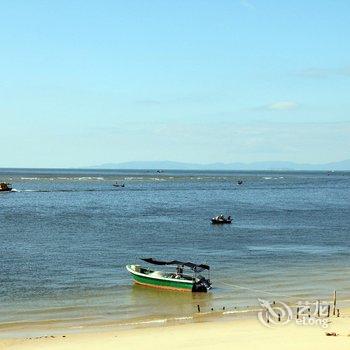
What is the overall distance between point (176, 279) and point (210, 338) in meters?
14.0

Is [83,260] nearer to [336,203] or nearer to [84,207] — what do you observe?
[84,207]

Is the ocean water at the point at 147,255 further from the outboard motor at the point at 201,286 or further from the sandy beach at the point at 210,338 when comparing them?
the sandy beach at the point at 210,338

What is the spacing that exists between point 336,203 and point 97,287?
99743 mm

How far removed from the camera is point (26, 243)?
2640 inches

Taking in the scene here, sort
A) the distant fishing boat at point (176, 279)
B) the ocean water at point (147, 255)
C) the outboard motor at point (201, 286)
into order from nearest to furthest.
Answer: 1. the ocean water at point (147, 255)
2. the outboard motor at point (201, 286)
3. the distant fishing boat at point (176, 279)

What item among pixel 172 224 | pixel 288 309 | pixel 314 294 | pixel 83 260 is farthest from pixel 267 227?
pixel 288 309

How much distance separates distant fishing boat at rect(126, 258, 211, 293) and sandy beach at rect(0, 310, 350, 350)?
958cm

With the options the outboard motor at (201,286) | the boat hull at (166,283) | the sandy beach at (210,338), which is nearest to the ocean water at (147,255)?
the boat hull at (166,283)

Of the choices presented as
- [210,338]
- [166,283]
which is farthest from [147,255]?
[210,338]

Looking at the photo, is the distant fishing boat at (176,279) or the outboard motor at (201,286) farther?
the distant fishing boat at (176,279)

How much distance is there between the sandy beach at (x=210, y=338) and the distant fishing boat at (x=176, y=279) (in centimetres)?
958

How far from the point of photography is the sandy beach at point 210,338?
94.5ft

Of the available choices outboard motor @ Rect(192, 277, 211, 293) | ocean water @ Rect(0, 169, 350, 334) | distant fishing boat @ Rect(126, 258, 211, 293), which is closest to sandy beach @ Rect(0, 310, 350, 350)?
ocean water @ Rect(0, 169, 350, 334)

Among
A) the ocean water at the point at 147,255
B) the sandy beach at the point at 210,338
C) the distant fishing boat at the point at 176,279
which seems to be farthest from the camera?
the distant fishing boat at the point at 176,279
